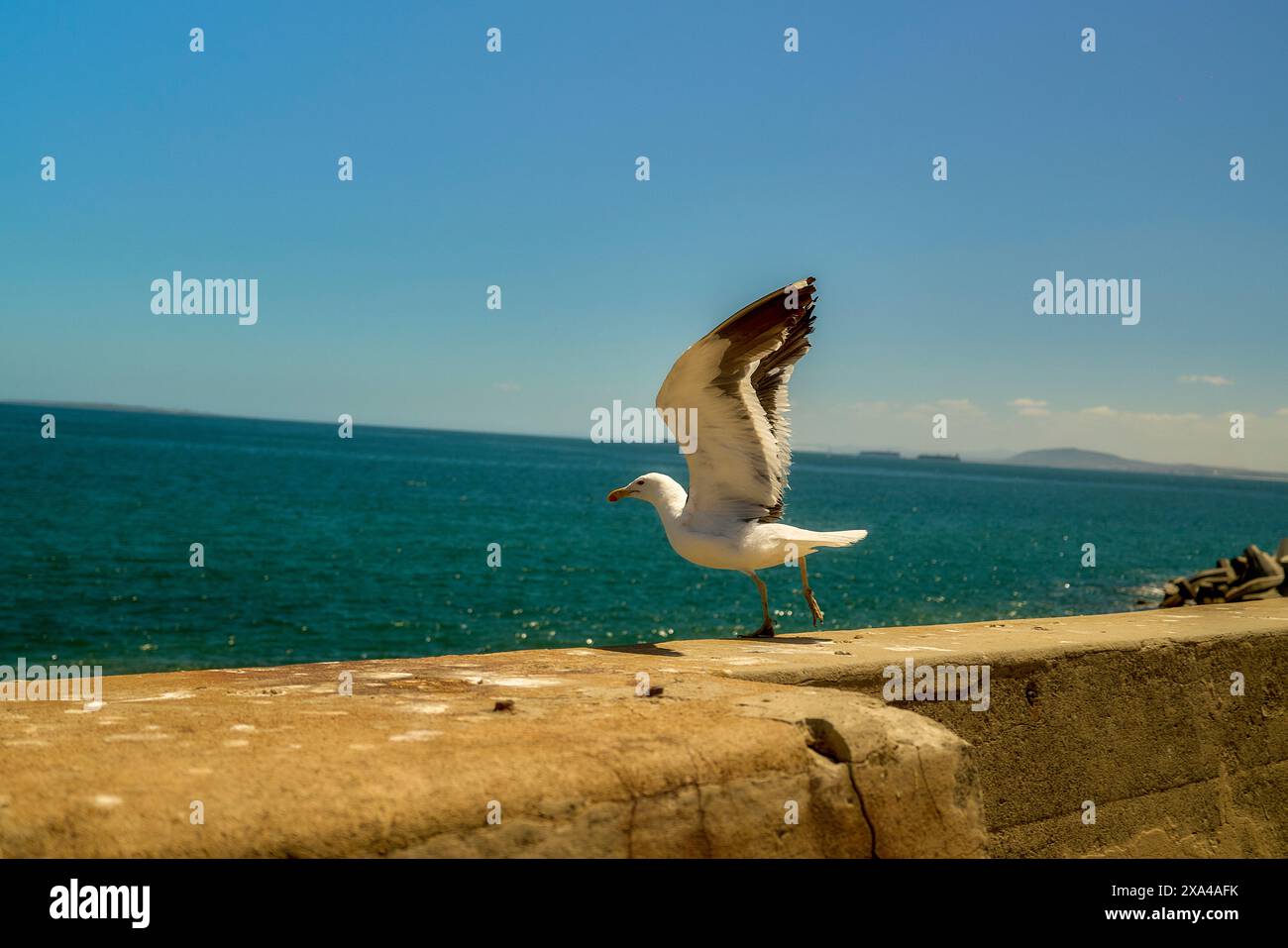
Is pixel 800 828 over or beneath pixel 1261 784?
over

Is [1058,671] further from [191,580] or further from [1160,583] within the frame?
[1160,583]

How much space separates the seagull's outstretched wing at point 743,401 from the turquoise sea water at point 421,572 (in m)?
15.4

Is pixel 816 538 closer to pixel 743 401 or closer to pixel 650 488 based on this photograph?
pixel 743 401

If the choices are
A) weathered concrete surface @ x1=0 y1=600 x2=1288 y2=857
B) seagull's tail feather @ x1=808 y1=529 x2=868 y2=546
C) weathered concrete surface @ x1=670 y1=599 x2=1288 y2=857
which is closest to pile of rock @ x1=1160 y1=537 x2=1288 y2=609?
weathered concrete surface @ x1=670 y1=599 x2=1288 y2=857

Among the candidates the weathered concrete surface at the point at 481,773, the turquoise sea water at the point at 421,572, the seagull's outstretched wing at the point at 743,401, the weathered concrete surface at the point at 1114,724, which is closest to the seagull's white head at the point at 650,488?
the seagull's outstretched wing at the point at 743,401

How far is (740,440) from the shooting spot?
5719 millimetres

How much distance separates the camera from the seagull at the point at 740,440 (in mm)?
5461

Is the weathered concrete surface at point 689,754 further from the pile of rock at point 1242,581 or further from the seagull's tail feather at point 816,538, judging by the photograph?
the pile of rock at point 1242,581

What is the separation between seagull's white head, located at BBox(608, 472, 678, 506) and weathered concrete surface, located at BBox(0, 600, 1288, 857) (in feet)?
3.94

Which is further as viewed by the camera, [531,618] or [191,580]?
[191,580]

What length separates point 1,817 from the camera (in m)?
2.16

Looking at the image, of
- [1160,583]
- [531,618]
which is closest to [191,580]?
[531,618]

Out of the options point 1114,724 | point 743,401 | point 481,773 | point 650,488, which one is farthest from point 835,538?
point 481,773
